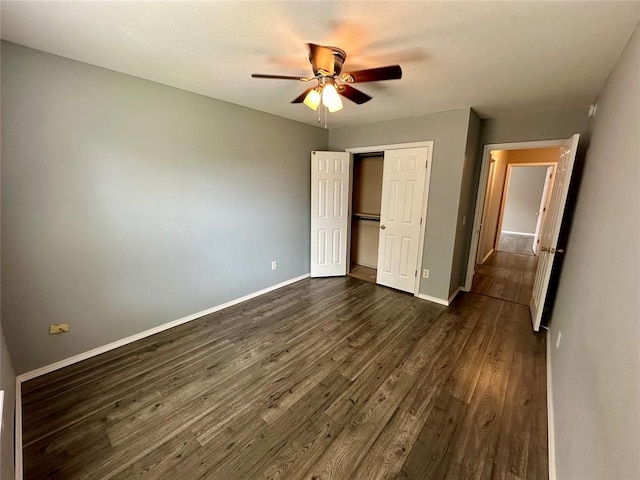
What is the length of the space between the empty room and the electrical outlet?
2 cm

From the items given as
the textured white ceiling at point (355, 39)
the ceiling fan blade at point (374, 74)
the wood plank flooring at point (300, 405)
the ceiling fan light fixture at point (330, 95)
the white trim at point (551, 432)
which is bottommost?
the wood plank flooring at point (300, 405)

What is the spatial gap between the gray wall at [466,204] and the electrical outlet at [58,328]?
400 cm

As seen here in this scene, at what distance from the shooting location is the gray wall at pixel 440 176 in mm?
3043

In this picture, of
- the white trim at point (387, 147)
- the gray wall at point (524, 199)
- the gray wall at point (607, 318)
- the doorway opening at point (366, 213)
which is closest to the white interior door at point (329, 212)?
the white trim at point (387, 147)

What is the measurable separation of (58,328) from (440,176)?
13.4 feet

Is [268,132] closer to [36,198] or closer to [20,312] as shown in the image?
[36,198]

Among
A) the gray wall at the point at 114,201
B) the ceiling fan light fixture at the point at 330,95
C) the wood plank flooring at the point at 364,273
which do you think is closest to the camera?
the ceiling fan light fixture at the point at 330,95

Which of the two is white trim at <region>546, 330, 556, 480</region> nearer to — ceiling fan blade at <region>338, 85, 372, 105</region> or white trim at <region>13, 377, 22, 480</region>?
ceiling fan blade at <region>338, 85, 372, 105</region>

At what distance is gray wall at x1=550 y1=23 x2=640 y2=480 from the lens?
0.84m

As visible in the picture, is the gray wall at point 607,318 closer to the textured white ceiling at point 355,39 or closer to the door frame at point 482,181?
the textured white ceiling at point 355,39

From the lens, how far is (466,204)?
3.45m

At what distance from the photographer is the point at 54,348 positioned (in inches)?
82.4

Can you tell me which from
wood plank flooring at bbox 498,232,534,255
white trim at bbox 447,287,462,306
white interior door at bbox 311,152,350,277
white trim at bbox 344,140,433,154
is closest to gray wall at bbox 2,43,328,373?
white interior door at bbox 311,152,350,277

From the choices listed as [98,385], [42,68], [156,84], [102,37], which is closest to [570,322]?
[98,385]
